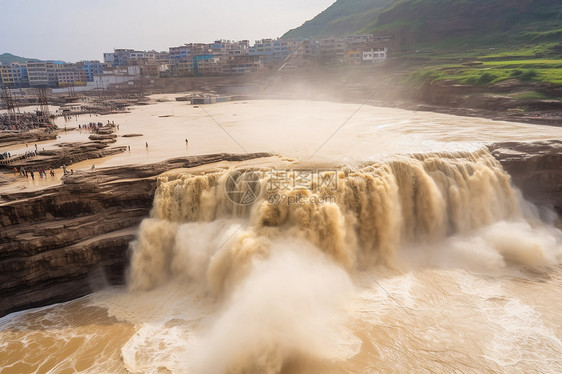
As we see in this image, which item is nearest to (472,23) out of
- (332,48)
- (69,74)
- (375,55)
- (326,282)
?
(375,55)

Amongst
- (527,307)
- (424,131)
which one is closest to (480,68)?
(424,131)

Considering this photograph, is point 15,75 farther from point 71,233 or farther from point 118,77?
point 71,233

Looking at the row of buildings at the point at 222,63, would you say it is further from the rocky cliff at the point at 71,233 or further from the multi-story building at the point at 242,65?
the rocky cliff at the point at 71,233

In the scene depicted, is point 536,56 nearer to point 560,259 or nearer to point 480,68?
point 480,68

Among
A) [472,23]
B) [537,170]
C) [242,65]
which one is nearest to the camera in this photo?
[537,170]

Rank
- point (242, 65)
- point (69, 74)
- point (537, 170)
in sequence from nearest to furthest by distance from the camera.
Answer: point (537, 170) < point (242, 65) < point (69, 74)

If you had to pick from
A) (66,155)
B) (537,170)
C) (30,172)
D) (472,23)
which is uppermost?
(472,23)
